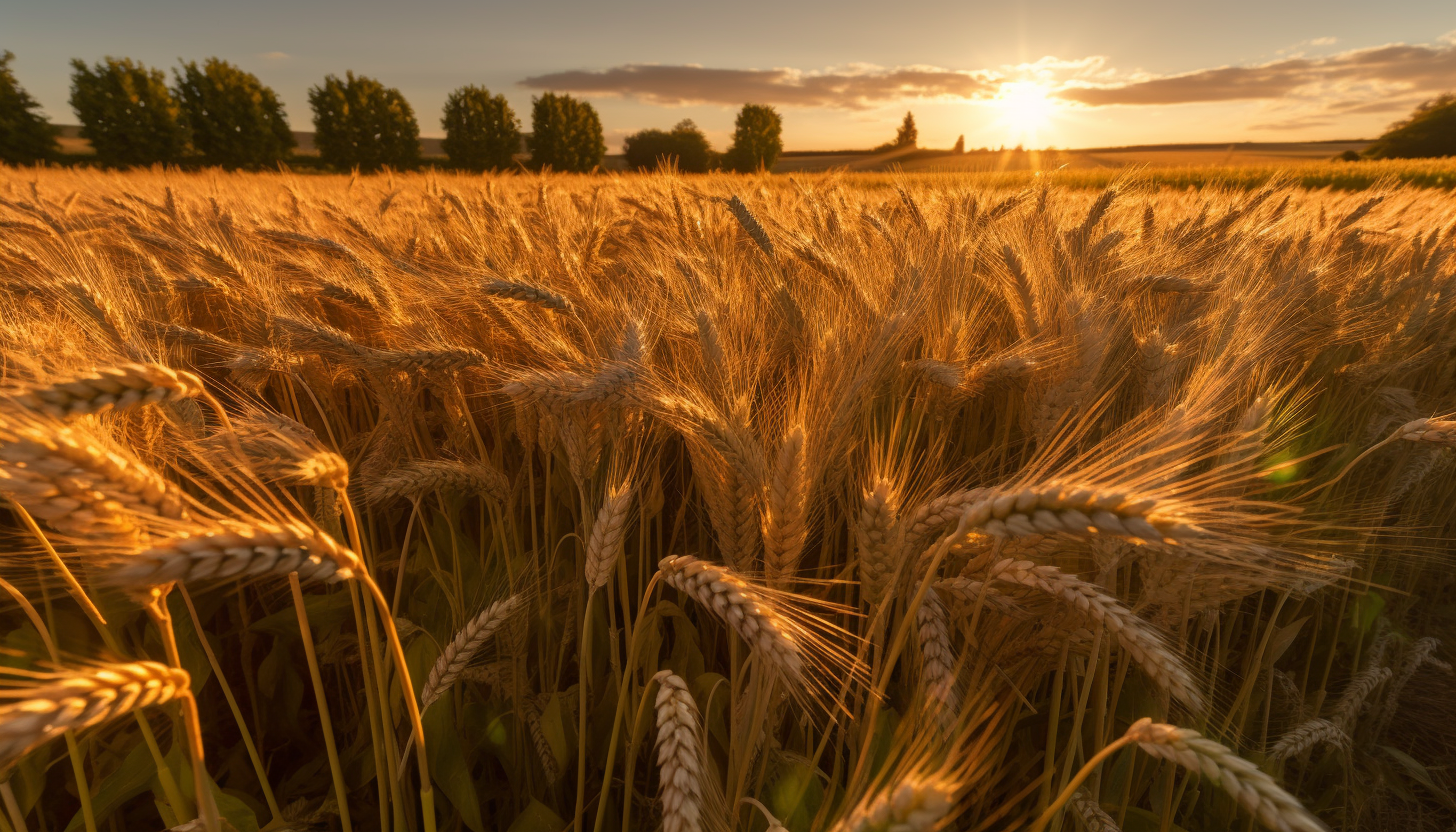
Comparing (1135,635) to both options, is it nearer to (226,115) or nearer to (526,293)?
(526,293)

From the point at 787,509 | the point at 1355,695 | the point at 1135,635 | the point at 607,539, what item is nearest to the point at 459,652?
the point at 607,539

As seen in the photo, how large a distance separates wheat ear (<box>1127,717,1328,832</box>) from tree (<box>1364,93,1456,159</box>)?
48.2 metres

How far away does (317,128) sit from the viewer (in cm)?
4234

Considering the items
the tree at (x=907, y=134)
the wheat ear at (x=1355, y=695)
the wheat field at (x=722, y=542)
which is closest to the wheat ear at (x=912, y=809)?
the wheat field at (x=722, y=542)

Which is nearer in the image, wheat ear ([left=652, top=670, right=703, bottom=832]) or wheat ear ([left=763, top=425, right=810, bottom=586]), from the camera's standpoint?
wheat ear ([left=652, top=670, right=703, bottom=832])

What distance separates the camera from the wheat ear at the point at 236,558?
1.85 ft

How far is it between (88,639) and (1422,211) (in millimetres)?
7440

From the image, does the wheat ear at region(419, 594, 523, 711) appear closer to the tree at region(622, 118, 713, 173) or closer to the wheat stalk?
the wheat stalk

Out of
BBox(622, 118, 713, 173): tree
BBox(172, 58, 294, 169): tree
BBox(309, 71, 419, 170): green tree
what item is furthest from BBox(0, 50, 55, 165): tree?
BBox(622, 118, 713, 173): tree

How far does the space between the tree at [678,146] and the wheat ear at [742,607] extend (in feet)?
166

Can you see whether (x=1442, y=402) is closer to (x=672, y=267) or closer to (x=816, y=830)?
(x=672, y=267)

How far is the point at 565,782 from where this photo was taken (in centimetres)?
140

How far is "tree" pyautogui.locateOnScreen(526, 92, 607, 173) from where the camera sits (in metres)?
45.3

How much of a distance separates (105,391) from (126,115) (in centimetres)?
5214
